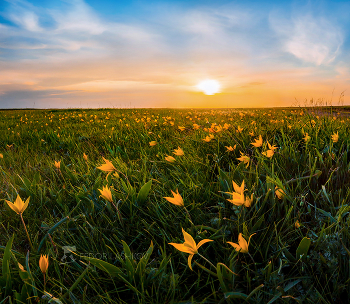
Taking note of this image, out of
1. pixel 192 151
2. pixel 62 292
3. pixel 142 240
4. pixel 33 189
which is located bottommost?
pixel 62 292

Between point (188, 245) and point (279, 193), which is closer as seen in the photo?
point (188, 245)

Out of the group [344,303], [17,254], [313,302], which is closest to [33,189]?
[17,254]

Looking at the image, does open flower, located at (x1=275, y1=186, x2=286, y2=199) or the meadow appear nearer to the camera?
the meadow

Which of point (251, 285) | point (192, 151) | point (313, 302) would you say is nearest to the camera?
point (313, 302)

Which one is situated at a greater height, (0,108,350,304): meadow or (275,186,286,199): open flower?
(275,186,286,199): open flower

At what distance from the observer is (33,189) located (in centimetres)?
196

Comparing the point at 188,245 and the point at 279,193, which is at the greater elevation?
the point at 279,193

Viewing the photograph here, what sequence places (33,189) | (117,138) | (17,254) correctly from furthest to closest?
(117,138)
(33,189)
(17,254)

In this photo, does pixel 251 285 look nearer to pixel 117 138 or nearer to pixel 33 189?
pixel 33 189

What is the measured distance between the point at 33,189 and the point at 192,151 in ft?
5.25

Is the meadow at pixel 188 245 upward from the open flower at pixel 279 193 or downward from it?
downward

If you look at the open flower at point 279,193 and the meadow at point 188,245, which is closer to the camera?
the meadow at point 188,245

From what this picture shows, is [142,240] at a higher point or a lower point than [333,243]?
lower

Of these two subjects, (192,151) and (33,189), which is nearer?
(33,189)
